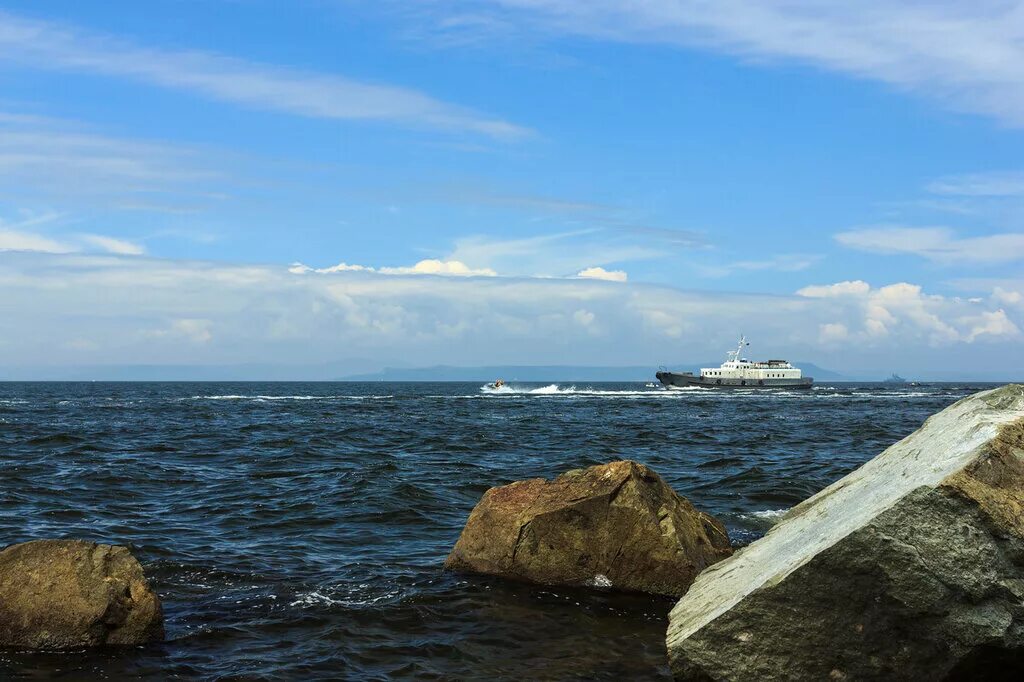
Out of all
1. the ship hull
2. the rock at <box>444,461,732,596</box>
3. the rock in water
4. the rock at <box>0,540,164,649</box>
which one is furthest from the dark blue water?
the ship hull

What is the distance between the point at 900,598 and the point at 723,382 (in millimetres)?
124875

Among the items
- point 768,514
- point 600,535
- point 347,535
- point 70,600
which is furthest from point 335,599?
point 768,514

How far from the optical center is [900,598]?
6387 mm

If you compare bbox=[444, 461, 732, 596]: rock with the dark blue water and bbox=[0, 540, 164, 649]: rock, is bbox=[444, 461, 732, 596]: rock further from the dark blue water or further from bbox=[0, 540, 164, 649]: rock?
bbox=[0, 540, 164, 649]: rock

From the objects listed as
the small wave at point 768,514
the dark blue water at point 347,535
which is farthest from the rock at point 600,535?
the small wave at point 768,514

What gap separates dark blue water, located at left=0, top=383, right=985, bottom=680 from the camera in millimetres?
8727

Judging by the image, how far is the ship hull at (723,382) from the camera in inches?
5039

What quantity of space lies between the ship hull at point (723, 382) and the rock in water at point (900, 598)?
12403 centimetres

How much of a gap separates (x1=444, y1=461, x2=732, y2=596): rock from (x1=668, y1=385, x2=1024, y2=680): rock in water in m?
3.86

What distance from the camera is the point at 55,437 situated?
34.8 meters

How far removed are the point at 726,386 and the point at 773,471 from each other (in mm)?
108663

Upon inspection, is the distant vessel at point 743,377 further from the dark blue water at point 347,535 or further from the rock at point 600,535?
the rock at point 600,535

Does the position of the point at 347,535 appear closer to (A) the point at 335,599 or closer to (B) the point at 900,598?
(A) the point at 335,599

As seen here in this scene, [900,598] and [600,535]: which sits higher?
[900,598]
